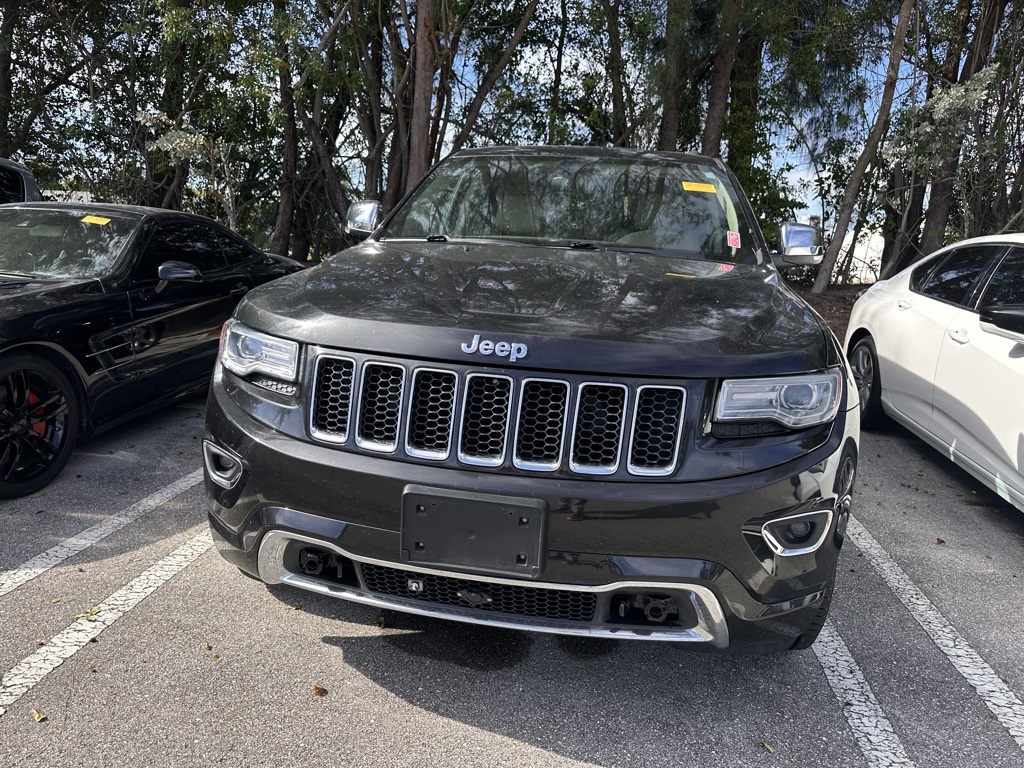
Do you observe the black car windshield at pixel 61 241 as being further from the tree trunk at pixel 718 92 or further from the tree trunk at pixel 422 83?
the tree trunk at pixel 718 92

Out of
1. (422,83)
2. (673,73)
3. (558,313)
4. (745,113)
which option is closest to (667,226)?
(558,313)

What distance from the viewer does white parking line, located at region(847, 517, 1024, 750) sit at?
271 centimetres

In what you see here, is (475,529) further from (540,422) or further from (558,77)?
(558,77)

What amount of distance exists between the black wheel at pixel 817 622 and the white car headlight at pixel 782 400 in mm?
516

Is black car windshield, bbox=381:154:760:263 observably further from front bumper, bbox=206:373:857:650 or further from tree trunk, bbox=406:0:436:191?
tree trunk, bbox=406:0:436:191

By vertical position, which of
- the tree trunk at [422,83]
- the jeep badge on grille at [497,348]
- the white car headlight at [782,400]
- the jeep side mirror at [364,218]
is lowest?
the white car headlight at [782,400]

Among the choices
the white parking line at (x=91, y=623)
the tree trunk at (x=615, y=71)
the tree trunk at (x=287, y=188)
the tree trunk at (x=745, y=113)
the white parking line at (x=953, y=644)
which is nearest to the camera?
the white parking line at (x=91, y=623)

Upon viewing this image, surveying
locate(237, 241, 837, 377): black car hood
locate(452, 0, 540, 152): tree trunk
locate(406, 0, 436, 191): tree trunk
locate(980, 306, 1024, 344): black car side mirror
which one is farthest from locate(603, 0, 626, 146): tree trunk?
locate(237, 241, 837, 377): black car hood

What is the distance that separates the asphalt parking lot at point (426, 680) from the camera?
7.81ft

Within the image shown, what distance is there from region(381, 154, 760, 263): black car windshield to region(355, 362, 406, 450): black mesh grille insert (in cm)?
133

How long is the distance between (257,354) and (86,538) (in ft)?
5.86

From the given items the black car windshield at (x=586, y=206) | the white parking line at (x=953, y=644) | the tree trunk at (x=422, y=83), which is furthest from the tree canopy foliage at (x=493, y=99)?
the white parking line at (x=953, y=644)

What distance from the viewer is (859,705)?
8.83ft

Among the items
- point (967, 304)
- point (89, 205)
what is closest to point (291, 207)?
point (89, 205)
